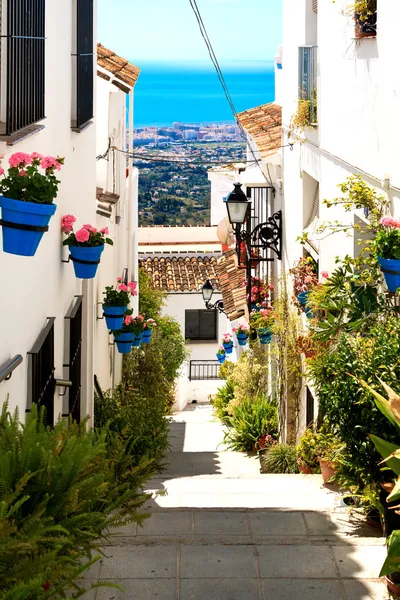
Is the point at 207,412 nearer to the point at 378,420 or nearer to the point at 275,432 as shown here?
the point at 275,432

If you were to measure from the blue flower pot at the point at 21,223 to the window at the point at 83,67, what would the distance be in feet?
15.7

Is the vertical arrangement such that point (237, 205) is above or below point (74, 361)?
above

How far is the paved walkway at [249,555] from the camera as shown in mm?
5723

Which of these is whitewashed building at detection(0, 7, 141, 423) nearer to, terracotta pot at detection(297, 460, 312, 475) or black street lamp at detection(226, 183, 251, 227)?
terracotta pot at detection(297, 460, 312, 475)

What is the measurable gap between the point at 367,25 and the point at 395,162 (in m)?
1.98

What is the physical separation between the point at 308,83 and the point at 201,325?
66.9 feet

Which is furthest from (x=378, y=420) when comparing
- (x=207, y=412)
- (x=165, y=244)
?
(x=165, y=244)

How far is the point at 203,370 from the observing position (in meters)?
32.4

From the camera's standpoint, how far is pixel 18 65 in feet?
19.5

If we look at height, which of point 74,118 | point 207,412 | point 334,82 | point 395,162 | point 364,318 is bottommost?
point 207,412

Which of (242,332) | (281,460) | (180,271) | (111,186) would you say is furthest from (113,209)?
(180,271)

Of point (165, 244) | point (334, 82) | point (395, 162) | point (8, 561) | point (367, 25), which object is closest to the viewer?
point (8, 561)

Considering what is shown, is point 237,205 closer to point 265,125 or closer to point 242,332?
point 265,125

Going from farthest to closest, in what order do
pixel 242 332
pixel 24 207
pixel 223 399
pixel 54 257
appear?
pixel 223 399
pixel 242 332
pixel 54 257
pixel 24 207
